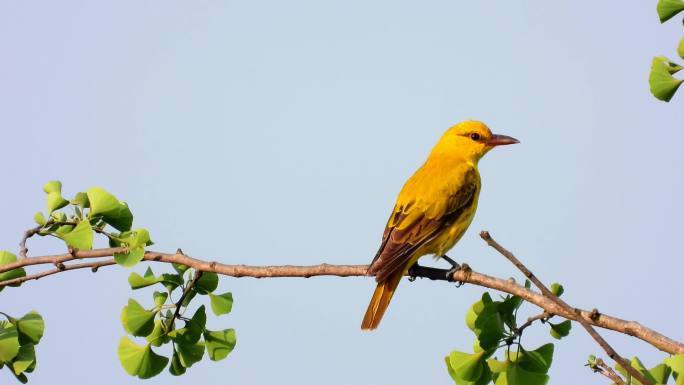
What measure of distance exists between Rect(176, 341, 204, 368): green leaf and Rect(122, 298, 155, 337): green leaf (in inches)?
8.0

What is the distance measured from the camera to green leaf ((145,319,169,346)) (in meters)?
4.18

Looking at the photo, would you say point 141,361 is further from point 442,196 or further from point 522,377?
point 442,196

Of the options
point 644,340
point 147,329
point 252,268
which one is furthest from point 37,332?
point 644,340

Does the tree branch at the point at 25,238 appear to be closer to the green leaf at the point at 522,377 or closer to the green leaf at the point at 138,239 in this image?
the green leaf at the point at 138,239

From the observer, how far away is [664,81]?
3428 mm

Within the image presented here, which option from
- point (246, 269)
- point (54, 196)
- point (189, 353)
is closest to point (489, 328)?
point (246, 269)

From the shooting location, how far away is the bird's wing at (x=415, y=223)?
5.62 meters

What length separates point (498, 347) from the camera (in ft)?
12.2

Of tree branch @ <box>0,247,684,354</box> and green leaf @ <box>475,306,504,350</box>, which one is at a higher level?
tree branch @ <box>0,247,684,354</box>

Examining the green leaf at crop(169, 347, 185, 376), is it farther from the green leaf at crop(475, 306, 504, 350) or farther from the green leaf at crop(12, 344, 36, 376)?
the green leaf at crop(475, 306, 504, 350)

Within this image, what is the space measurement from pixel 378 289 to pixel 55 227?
2319mm

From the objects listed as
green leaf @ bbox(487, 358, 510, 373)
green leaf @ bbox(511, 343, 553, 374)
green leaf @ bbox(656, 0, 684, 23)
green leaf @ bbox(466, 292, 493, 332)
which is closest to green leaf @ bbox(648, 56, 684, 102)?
green leaf @ bbox(656, 0, 684, 23)

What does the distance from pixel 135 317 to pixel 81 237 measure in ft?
1.65

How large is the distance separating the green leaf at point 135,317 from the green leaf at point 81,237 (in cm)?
43
